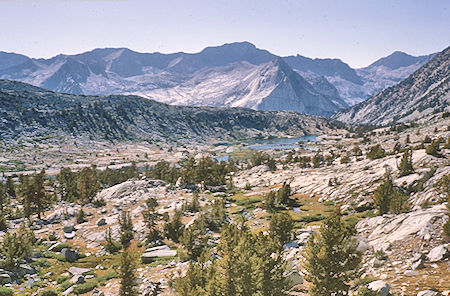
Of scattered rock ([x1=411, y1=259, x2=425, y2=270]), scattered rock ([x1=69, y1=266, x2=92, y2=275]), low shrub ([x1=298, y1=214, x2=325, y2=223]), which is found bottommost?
scattered rock ([x1=69, y1=266, x2=92, y2=275])

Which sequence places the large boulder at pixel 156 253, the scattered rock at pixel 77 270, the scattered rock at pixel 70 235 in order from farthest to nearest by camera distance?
the scattered rock at pixel 70 235, the large boulder at pixel 156 253, the scattered rock at pixel 77 270

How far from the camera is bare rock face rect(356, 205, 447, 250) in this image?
20.2 meters

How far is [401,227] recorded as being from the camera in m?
21.7

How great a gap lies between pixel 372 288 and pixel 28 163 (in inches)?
7141

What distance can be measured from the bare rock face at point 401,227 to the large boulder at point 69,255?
31.8 m

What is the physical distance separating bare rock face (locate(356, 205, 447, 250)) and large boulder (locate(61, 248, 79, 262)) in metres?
31.8

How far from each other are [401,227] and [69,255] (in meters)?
34.9

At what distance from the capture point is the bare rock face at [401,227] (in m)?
20.2

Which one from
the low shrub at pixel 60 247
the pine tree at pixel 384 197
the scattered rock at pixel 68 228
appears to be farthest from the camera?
the scattered rock at pixel 68 228

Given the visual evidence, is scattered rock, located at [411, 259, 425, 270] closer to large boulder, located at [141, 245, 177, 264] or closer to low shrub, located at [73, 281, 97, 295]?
large boulder, located at [141, 245, 177, 264]

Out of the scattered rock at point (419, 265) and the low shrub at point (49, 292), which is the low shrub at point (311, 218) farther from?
the low shrub at point (49, 292)

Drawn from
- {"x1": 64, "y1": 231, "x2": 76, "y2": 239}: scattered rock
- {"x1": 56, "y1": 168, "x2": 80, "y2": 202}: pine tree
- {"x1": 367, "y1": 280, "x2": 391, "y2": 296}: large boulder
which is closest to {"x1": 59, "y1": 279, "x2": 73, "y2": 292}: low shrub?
{"x1": 64, "y1": 231, "x2": 76, "y2": 239}: scattered rock

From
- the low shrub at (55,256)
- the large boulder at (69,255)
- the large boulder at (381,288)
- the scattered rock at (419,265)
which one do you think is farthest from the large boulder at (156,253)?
the scattered rock at (419,265)

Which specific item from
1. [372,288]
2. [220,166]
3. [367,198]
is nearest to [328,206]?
[367,198]
